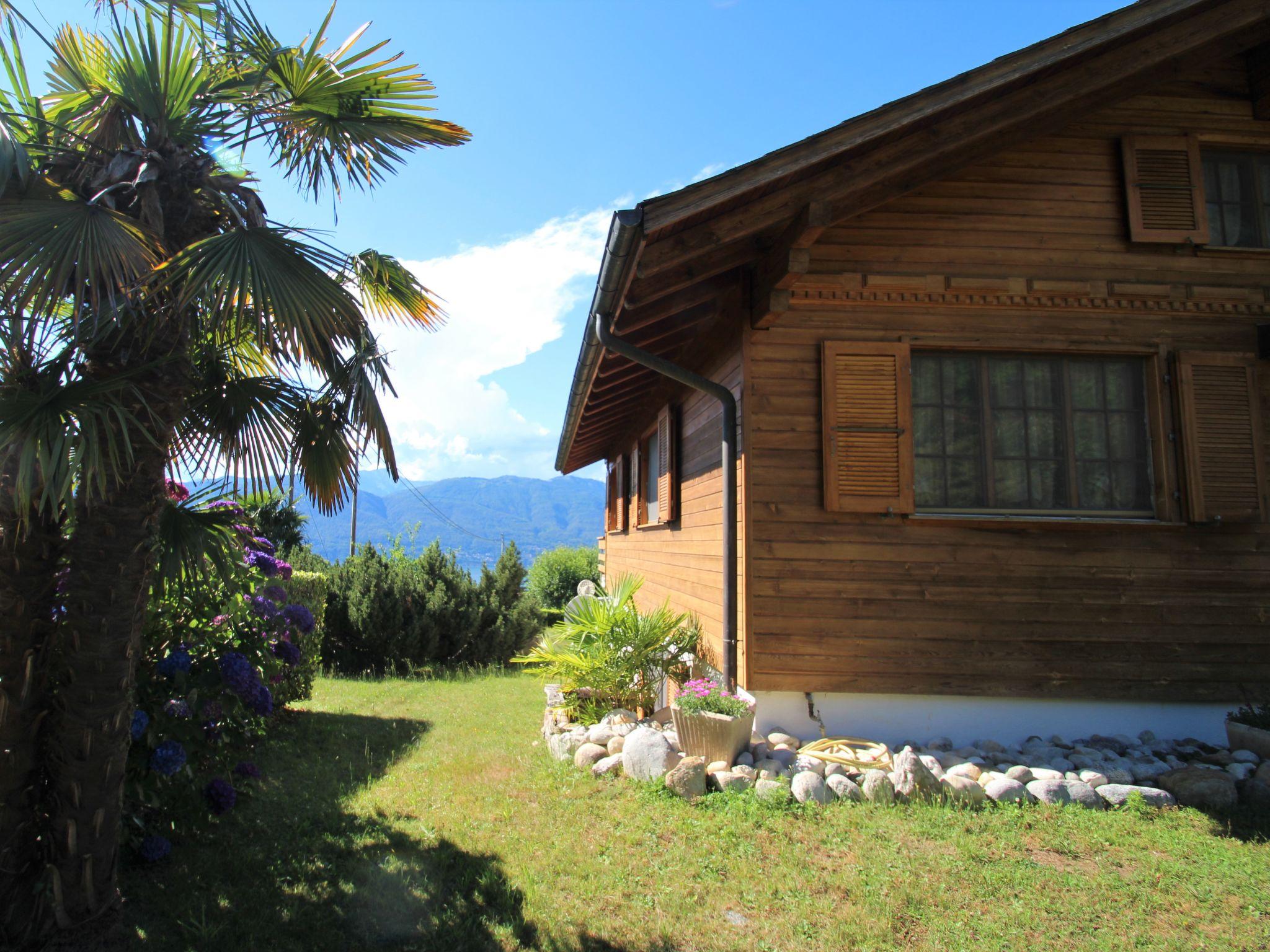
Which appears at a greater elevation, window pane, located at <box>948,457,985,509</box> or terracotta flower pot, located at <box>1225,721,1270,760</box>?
window pane, located at <box>948,457,985,509</box>

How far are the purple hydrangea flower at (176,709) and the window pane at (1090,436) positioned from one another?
18.5ft

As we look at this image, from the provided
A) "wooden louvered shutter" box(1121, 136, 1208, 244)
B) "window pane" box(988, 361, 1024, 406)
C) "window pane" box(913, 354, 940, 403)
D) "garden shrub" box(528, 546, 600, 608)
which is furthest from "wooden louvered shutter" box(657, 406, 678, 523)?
"garden shrub" box(528, 546, 600, 608)

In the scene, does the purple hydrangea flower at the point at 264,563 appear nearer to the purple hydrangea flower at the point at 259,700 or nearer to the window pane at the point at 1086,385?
the purple hydrangea flower at the point at 259,700

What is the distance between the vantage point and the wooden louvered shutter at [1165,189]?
5.66 m

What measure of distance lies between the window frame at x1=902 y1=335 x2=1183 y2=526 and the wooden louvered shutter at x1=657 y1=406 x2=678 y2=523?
8.78 feet

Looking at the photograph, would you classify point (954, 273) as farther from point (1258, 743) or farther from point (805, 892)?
point (805, 892)

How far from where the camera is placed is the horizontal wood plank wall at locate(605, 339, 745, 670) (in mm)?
5832

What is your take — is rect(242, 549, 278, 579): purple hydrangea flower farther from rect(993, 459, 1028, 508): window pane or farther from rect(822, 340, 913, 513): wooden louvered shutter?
rect(993, 459, 1028, 508): window pane

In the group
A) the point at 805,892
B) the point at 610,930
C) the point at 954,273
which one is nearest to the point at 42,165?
the point at 610,930

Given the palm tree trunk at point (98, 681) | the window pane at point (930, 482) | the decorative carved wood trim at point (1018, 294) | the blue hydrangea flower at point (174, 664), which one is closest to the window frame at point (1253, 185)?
the decorative carved wood trim at point (1018, 294)

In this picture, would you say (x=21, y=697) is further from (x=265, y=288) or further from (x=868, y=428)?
(x=868, y=428)

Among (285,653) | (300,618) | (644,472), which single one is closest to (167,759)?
(285,653)

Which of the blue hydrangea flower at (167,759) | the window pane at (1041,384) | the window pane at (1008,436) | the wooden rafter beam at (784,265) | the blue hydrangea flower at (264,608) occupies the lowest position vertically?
the blue hydrangea flower at (167,759)

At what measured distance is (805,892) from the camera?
10.8 feet
